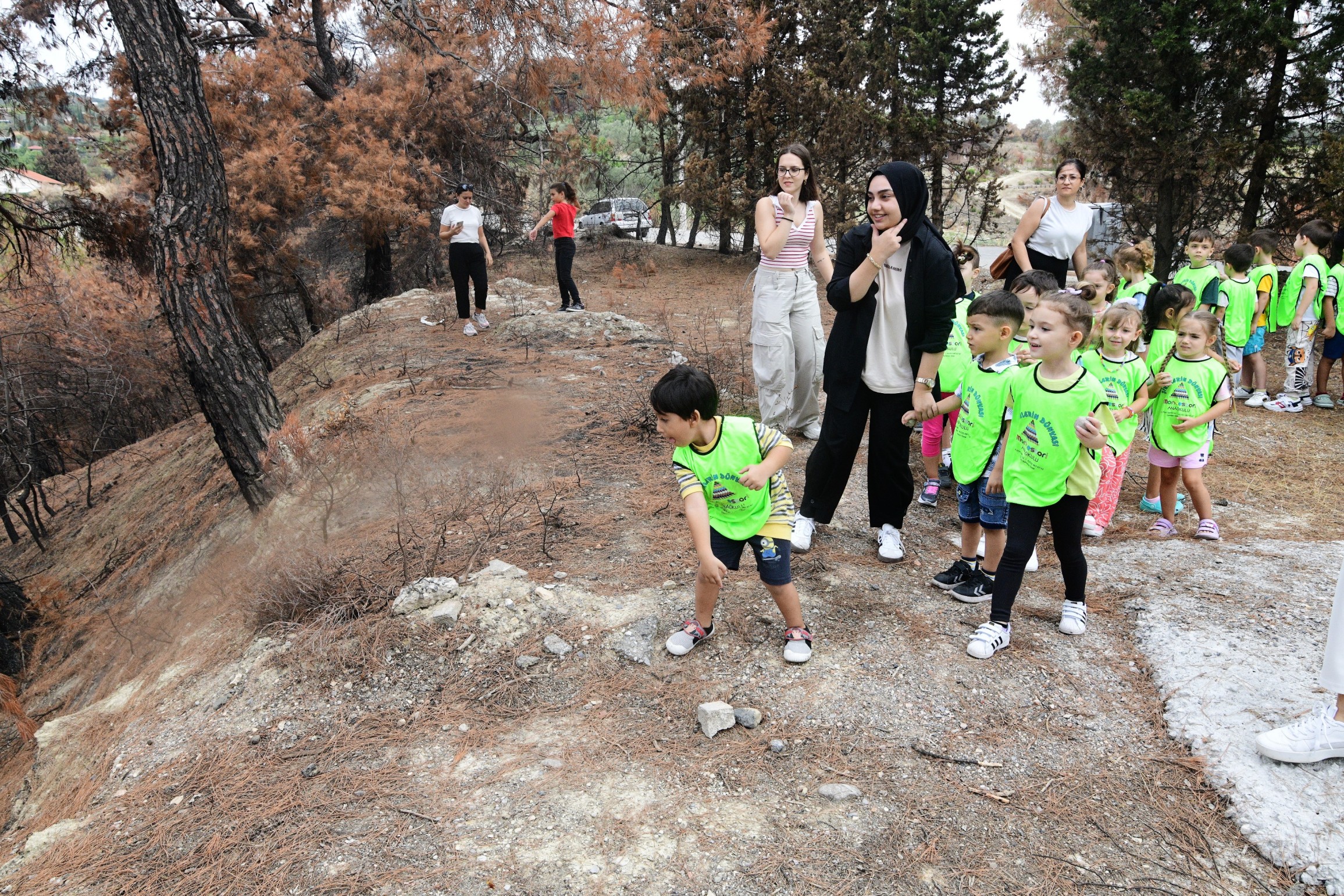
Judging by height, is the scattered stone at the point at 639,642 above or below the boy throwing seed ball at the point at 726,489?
→ below

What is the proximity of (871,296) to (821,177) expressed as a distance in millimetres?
11986

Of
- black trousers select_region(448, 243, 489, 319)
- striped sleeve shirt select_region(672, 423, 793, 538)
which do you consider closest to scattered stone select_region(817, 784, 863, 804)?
striped sleeve shirt select_region(672, 423, 793, 538)

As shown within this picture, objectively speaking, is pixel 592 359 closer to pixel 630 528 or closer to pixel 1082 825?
pixel 630 528

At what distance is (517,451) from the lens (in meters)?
6.00

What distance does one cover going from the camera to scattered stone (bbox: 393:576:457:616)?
12.1 ft

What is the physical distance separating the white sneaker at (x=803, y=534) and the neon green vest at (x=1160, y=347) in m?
2.61

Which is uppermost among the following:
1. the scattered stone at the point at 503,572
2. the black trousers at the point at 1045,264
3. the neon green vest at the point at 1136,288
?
the black trousers at the point at 1045,264

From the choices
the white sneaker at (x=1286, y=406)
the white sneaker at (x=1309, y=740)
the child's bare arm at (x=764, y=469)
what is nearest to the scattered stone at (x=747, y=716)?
the child's bare arm at (x=764, y=469)

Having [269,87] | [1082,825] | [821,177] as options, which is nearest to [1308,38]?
[821,177]

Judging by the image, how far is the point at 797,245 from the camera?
5.00 metres

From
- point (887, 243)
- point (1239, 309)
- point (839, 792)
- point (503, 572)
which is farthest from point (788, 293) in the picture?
point (1239, 309)

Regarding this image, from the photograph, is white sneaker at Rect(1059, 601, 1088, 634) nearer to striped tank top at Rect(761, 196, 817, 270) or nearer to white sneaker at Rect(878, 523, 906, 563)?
white sneaker at Rect(878, 523, 906, 563)

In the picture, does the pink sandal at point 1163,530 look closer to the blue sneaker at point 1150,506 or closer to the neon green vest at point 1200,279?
the blue sneaker at point 1150,506

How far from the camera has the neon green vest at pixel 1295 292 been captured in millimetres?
7000
